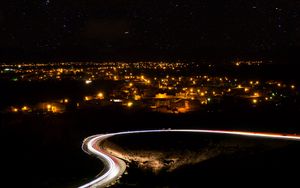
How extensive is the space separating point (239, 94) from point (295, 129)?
30.7 m

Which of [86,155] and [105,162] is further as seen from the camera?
[86,155]

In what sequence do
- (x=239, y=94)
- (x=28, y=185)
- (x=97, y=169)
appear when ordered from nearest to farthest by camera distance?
(x=28, y=185)
(x=97, y=169)
(x=239, y=94)

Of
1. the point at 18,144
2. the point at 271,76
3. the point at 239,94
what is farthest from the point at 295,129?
the point at 271,76

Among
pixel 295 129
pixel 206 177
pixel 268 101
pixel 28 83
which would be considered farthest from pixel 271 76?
pixel 206 177

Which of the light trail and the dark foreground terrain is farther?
the dark foreground terrain

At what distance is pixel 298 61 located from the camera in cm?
10156

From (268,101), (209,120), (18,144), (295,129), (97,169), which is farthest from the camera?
(268,101)

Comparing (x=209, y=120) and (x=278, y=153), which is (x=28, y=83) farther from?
(x=278, y=153)

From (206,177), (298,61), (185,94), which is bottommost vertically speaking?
(206,177)

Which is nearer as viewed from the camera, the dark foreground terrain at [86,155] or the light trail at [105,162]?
the light trail at [105,162]

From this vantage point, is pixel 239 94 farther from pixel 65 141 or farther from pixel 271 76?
pixel 65 141

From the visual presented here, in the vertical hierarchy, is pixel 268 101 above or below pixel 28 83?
below

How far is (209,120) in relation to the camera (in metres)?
39.6

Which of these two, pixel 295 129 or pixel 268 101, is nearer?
pixel 295 129
